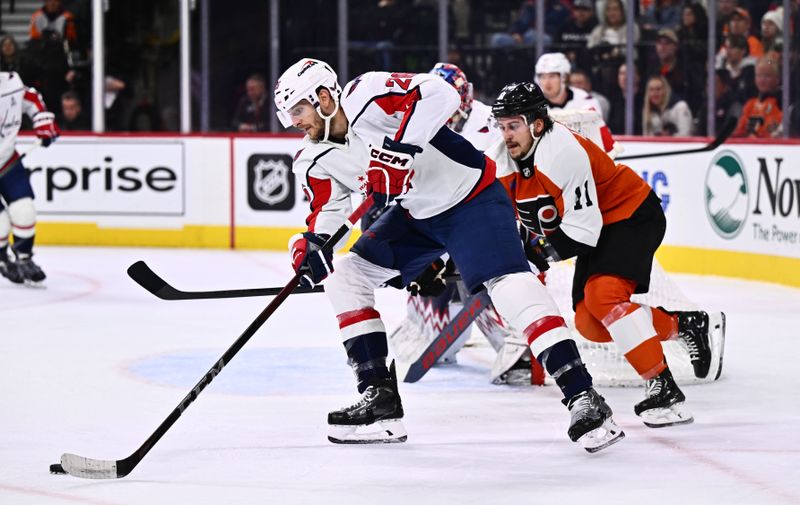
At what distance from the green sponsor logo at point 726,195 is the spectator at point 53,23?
4.56m

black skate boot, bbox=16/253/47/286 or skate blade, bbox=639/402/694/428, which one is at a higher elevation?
skate blade, bbox=639/402/694/428

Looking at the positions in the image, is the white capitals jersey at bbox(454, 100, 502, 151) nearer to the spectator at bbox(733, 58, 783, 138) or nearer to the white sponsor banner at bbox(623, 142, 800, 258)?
the white sponsor banner at bbox(623, 142, 800, 258)

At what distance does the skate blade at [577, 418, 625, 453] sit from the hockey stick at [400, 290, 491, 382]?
822 mm

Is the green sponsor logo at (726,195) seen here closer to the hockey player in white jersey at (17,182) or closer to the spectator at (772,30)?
the spectator at (772,30)

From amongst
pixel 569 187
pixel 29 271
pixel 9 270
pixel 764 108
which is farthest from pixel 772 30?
pixel 569 187

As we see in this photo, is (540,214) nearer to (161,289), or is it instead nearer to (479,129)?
(161,289)

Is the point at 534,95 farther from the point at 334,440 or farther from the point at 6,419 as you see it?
the point at 6,419

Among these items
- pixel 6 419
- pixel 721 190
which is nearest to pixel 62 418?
pixel 6 419

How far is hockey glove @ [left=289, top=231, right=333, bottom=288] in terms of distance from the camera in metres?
3.26

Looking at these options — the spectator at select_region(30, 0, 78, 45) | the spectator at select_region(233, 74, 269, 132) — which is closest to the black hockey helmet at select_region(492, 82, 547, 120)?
the spectator at select_region(233, 74, 269, 132)

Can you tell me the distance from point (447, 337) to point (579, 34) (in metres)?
4.61

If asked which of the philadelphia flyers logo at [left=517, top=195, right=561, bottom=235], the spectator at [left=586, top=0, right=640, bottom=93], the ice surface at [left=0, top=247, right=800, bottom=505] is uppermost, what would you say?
the spectator at [left=586, top=0, right=640, bottom=93]

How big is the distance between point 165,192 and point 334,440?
5.43 metres

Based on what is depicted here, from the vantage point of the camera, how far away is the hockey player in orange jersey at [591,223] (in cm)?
336
